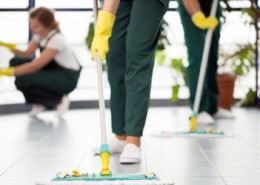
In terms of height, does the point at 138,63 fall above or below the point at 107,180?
above

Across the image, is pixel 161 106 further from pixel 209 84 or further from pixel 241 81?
pixel 209 84

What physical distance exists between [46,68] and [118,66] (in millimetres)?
1746

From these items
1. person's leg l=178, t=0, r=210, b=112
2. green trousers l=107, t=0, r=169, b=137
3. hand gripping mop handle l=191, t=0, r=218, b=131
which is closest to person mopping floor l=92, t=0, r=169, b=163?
green trousers l=107, t=0, r=169, b=137

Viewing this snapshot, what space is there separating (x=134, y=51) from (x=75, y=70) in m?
1.93

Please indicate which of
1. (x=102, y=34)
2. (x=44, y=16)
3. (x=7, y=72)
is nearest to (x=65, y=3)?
(x=44, y=16)

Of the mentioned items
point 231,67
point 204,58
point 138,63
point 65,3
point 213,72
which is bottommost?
point 231,67

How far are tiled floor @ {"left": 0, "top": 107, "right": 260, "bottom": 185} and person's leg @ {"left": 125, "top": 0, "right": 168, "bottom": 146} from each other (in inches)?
6.7

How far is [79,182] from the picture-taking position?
1.60 meters

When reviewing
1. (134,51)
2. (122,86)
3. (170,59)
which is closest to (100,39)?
(134,51)

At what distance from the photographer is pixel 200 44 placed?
3.29 meters

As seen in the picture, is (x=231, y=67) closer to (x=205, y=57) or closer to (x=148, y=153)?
(x=205, y=57)

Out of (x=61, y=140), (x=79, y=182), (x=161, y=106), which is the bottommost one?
(x=161, y=106)

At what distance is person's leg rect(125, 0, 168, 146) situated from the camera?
2.14 m

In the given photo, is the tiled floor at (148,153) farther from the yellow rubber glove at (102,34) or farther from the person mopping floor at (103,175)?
the yellow rubber glove at (102,34)
